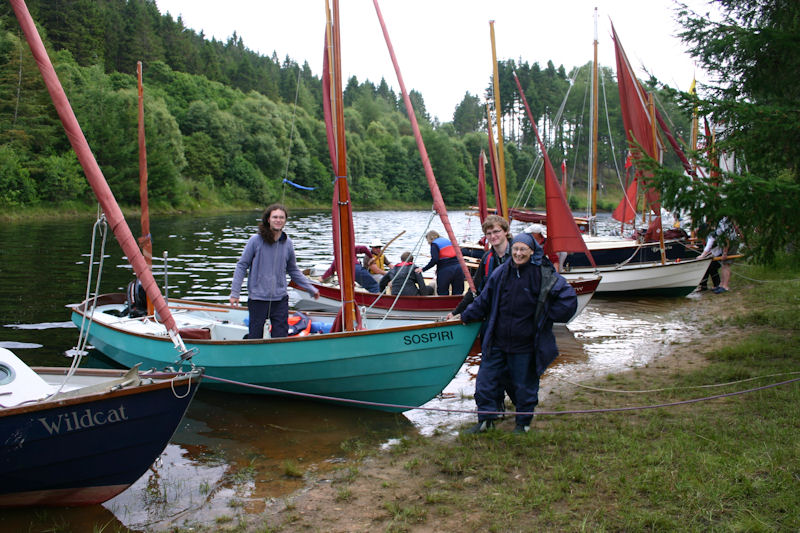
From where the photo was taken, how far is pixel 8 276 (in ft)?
58.4

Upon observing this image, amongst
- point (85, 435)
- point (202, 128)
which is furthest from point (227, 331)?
point (202, 128)

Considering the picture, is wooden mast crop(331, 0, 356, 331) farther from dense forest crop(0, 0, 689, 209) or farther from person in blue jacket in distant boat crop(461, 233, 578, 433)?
dense forest crop(0, 0, 689, 209)

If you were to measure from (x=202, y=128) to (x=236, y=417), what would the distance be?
65.1 m

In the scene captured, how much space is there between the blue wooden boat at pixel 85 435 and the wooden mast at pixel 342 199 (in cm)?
274

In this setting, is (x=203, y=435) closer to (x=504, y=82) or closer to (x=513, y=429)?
(x=513, y=429)

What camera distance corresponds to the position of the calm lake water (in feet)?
16.5

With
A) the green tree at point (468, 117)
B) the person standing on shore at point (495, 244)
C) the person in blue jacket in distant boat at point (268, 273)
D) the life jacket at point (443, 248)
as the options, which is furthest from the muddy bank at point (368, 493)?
the green tree at point (468, 117)

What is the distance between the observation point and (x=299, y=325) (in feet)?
30.6

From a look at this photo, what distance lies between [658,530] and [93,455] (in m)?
4.00

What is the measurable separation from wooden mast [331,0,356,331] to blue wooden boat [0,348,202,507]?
2.74 m

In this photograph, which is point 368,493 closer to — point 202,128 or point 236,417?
point 236,417

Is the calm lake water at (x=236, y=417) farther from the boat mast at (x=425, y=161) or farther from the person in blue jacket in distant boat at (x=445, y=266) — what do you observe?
the person in blue jacket in distant boat at (x=445, y=266)

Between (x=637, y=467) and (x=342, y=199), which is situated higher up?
(x=342, y=199)

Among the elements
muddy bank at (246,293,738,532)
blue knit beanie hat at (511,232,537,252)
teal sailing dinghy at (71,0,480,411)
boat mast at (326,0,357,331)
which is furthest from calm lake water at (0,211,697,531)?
blue knit beanie hat at (511,232,537,252)
